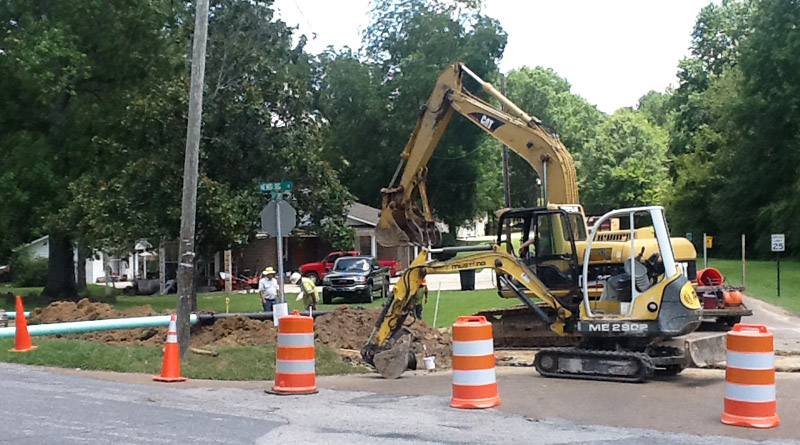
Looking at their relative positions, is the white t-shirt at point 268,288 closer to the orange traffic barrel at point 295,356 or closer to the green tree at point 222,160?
the green tree at point 222,160

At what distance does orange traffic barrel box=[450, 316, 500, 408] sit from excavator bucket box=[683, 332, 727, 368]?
12.0 ft

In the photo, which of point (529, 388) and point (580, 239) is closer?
point (529, 388)

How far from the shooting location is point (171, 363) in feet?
43.7

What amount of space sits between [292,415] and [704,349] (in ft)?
20.4

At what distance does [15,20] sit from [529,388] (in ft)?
90.4

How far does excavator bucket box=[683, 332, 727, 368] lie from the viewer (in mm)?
12469

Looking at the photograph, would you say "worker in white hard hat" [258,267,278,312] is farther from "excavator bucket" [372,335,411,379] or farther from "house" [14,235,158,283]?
"house" [14,235,158,283]

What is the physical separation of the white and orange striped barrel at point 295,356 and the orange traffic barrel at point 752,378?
5124mm

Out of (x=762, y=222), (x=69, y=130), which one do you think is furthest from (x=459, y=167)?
(x=69, y=130)

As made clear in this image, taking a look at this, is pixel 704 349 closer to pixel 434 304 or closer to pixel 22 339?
pixel 22 339

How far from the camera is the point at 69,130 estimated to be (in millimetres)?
32688

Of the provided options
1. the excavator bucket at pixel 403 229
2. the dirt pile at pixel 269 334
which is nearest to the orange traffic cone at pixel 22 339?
the dirt pile at pixel 269 334

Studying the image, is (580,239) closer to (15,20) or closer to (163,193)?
(163,193)

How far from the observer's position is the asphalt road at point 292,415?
8.53m
